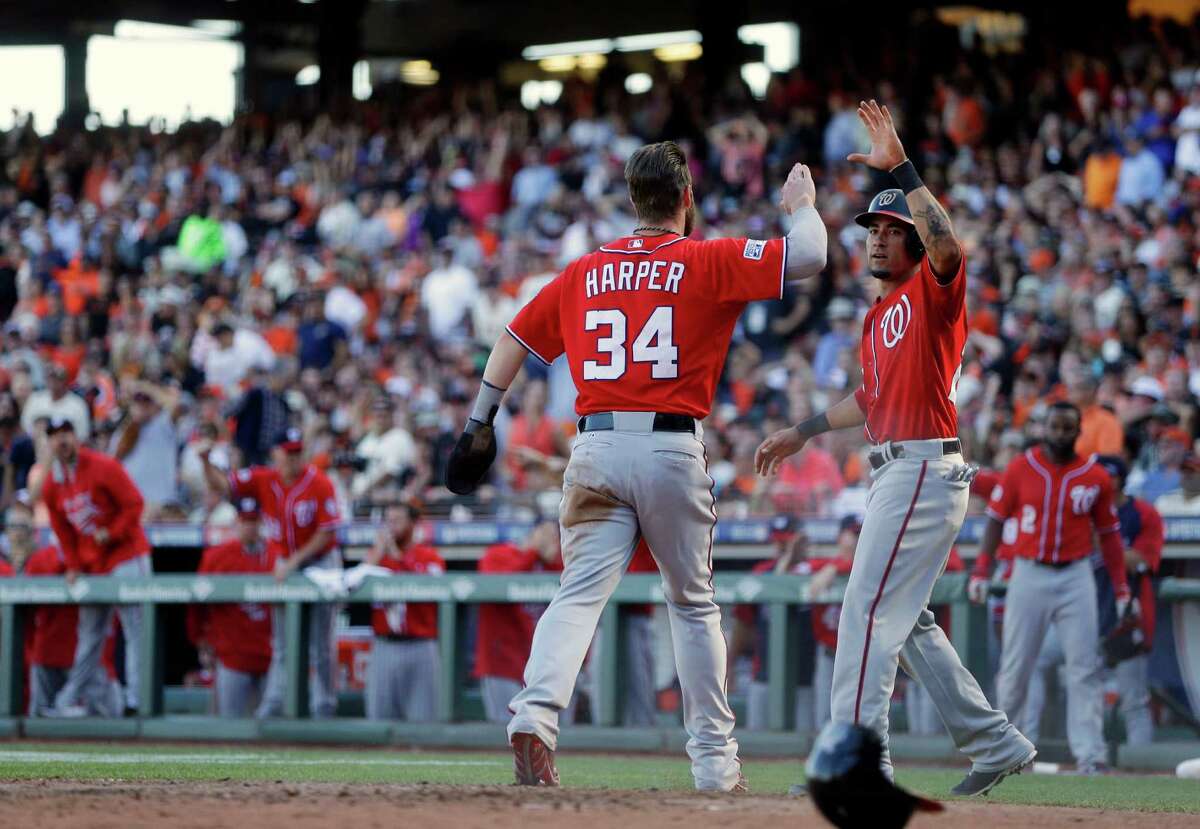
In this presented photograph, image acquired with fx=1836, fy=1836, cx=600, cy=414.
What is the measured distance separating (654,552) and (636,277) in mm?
889

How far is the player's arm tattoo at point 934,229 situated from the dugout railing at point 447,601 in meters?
4.85

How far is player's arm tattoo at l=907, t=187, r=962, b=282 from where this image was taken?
580cm

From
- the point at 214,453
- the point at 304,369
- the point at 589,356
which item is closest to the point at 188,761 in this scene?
the point at 589,356

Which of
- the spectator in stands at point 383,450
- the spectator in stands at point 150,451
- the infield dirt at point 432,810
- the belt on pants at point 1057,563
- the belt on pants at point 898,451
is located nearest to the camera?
the infield dirt at point 432,810

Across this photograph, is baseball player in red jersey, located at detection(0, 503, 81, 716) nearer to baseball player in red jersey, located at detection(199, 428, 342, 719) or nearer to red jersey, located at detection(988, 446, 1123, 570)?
baseball player in red jersey, located at detection(199, 428, 342, 719)

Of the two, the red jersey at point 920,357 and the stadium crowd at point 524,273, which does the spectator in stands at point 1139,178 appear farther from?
the red jersey at point 920,357

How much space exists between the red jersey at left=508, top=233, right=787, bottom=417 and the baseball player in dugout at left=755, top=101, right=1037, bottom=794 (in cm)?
51

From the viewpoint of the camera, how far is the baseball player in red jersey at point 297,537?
12008mm

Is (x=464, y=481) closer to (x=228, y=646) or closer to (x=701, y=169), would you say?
(x=228, y=646)

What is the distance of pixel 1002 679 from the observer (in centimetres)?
979

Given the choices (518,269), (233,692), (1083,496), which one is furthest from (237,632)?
(518,269)

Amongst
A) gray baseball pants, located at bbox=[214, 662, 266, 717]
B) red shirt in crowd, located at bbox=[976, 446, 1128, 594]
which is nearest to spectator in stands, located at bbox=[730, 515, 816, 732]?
red shirt in crowd, located at bbox=[976, 446, 1128, 594]

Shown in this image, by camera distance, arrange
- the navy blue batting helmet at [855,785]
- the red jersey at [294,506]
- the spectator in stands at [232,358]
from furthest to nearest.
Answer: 1. the spectator in stands at [232,358]
2. the red jersey at [294,506]
3. the navy blue batting helmet at [855,785]

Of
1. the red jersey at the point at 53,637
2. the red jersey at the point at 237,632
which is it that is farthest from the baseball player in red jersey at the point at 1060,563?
the red jersey at the point at 53,637
